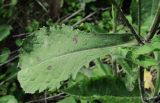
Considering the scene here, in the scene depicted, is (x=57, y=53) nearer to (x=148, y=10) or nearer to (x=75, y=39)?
(x=75, y=39)

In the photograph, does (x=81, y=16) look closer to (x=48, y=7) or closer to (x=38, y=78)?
(x=48, y=7)

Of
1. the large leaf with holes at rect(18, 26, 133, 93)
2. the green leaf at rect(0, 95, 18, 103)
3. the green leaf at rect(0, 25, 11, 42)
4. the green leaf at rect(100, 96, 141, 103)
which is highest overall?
the green leaf at rect(0, 25, 11, 42)

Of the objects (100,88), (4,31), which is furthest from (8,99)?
(100,88)

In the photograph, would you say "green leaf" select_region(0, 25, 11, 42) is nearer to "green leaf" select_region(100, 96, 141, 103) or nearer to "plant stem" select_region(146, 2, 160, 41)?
"green leaf" select_region(100, 96, 141, 103)

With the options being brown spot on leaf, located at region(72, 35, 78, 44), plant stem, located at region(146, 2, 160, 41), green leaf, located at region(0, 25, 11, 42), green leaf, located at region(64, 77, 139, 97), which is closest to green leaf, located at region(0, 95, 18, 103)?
green leaf, located at region(0, 25, 11, 42)

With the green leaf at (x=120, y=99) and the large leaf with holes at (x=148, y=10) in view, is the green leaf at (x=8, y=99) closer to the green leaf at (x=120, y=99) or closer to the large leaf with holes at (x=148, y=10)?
the green leaf at (x=120, y=99)

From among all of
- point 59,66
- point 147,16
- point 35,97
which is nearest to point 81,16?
point 35,97
